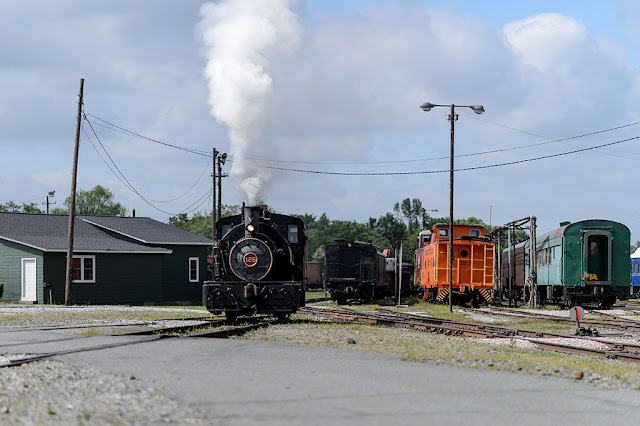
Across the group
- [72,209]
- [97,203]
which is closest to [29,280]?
[72,209]

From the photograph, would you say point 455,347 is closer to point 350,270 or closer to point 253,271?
point 253,271

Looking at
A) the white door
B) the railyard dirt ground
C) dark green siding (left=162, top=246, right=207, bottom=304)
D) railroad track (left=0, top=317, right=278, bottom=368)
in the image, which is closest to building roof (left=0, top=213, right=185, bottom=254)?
the white door

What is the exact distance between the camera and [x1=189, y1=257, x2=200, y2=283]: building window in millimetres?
44188

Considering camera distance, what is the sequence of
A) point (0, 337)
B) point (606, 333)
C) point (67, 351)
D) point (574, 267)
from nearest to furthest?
point (67, 351)
point (0, 337)
point (606, 333)
point (574, 267)

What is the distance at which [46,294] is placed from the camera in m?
36.5

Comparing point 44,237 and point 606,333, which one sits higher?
point 44,237

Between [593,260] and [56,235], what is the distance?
1048 inches

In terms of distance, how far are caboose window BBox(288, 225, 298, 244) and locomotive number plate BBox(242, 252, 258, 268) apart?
5.01 ft

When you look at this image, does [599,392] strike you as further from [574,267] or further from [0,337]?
[574,267]

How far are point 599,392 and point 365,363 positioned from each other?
3178 mm

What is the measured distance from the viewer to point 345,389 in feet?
28.4

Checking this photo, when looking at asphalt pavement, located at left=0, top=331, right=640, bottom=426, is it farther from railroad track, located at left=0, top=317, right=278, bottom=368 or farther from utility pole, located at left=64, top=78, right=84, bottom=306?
utility pole, located at left=64, top=78, right=84, bottom=306

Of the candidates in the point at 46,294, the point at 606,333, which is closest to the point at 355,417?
the point at 606,333

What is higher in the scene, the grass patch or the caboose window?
the caboose window
